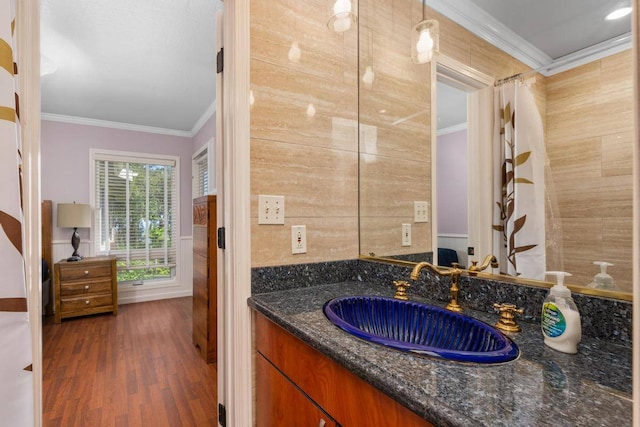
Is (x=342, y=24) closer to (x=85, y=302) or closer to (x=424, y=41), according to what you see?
(x=424, y=41)

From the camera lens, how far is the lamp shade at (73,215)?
3.65m

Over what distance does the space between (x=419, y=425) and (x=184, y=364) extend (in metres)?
2.54

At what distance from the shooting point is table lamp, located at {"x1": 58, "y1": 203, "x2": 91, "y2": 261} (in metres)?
3.65

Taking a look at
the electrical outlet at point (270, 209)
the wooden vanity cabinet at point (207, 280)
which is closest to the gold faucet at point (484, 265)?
the electrical outlet at point (270, 209)

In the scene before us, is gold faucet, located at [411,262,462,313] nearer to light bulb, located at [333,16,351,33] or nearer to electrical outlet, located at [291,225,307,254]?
electrical outlet, located at [291,225,307,254]

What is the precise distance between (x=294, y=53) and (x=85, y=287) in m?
3.83

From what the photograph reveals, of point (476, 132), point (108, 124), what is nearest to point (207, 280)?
point (476, 132)

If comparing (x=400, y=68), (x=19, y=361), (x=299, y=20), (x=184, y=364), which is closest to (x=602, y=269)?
(x=400, y=68)

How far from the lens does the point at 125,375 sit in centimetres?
233

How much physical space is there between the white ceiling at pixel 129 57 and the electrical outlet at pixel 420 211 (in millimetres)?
1825

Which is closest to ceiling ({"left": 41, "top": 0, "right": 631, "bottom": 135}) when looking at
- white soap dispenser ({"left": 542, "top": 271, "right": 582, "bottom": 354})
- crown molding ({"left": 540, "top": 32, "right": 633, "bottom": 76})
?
crown molding ({"left": 540, "top": 32, "right": 633, "bottom": 76})

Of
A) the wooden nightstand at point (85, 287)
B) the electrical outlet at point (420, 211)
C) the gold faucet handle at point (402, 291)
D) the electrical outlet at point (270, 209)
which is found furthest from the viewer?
the wooden nightstand at point (85, 287)

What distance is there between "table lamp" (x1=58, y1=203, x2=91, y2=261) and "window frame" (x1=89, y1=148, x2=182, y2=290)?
1.04 ft

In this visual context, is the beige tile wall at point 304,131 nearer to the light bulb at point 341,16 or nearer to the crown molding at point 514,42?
the light bulb at point 341,16
